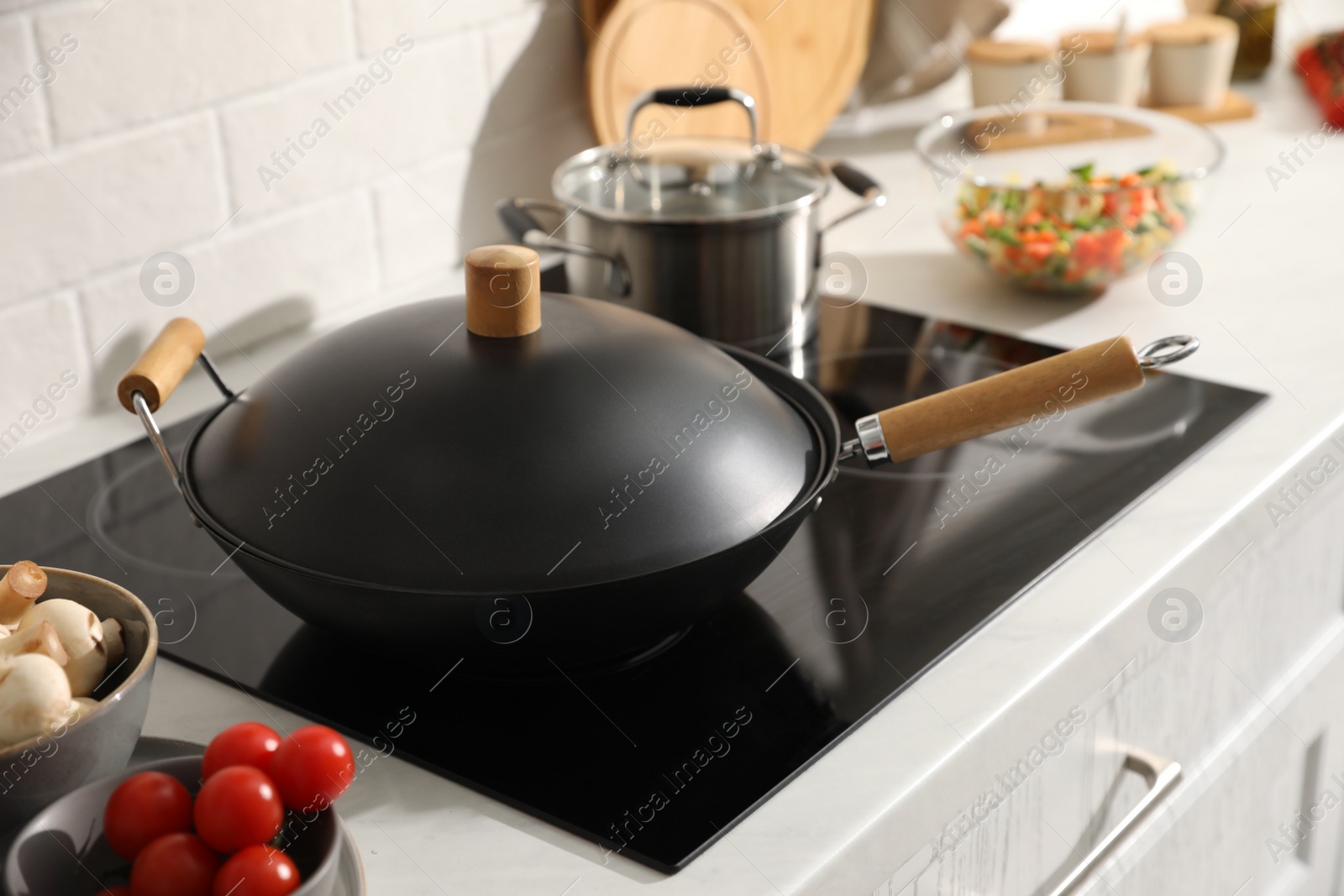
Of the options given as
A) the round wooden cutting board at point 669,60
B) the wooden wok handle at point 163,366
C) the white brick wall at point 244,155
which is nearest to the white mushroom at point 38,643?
the wooden wok handle at point 163,366

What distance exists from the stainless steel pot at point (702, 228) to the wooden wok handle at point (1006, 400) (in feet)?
1.27

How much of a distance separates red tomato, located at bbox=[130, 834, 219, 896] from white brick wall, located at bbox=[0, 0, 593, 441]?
0.65 m

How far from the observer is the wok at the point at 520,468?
2.07 feet

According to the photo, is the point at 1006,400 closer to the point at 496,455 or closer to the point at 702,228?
the point at 496,455

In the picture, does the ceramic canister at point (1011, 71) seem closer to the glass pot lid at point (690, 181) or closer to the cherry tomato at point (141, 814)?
the glass pot lid at point (690, 181)

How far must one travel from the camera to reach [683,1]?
1.39 m

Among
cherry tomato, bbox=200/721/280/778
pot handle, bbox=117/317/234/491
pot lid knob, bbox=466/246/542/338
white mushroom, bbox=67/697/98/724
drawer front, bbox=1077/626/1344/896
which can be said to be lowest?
drawer front, bbox=1077/626/1344/896

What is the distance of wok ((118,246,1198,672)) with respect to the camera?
0.63 metres

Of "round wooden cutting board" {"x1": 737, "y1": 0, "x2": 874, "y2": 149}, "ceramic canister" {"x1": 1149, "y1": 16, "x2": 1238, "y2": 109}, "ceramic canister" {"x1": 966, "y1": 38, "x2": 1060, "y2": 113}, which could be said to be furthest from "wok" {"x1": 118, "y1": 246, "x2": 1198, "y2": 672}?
"ceramic canister" {"x1": 1149, "y1": 16, "x2": 1238, "y2": 109}

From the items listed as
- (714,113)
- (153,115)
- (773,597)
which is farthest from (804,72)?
(773,597)

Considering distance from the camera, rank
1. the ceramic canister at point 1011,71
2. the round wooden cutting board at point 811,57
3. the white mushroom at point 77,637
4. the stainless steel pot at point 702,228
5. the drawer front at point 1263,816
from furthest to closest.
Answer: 1. the ceramic canister at point 1011,71
2. the round wooden cutting board at point 811,57
3. the stainless steel pot at point 702,228
4. the drawer front at point 1263,816
5. the white mushroom at point 77,637

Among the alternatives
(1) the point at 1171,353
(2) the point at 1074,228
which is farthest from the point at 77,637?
(2) the point at 1074,228

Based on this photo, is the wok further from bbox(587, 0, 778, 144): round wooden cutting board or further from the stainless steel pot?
bbox(587, 0, 778, 144): round wooden cutting board

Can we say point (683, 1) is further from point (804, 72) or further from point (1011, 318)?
point (1011, 318)
